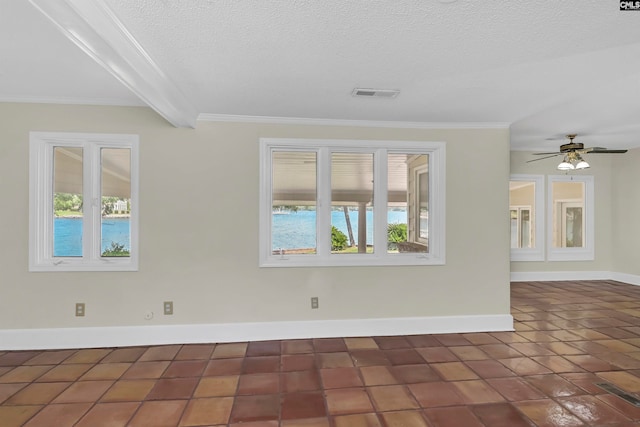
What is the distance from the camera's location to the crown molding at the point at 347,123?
3.48 meters

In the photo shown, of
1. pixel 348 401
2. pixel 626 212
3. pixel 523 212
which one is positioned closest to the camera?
pixel 348 401

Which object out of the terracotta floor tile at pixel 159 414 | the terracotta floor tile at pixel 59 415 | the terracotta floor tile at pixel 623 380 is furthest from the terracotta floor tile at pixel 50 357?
the terracotta floor tile at pixel 623 380

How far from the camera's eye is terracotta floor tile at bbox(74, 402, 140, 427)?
2.13 m

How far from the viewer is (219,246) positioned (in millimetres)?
3486

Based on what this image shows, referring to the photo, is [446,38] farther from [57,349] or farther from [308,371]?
[57,349]

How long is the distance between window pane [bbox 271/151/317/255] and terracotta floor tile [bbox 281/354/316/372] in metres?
1.11

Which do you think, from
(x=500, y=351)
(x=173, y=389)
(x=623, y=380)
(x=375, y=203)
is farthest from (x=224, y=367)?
(x=623, y=380)

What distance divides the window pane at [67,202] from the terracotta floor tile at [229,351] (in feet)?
5.64

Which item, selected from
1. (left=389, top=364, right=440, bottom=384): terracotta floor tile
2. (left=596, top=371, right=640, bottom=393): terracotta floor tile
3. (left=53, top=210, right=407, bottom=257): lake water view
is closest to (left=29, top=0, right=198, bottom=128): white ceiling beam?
(left=53, top=210, right=407, bottom=257): lake water view

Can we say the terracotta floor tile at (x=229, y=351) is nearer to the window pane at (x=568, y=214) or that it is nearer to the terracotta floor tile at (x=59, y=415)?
the terracotta floor tile at (x=59, y=415)

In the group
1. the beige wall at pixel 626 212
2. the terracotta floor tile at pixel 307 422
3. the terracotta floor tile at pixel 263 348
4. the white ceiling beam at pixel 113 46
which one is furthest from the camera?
the beige wall at pixel 626 212

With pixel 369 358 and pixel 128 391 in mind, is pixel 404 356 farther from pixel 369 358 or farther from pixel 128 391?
pixel 128 391

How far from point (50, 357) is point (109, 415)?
4.50 feet

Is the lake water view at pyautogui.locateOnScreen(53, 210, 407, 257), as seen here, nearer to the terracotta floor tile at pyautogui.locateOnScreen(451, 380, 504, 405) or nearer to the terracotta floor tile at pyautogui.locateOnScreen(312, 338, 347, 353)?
the terracotta floor tile at pyautogui.locateOnScreen(312, 338, 347, 353)
